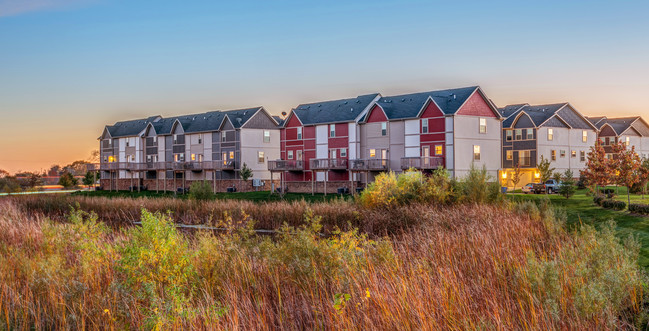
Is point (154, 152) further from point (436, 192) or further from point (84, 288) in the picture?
point (84, 288)

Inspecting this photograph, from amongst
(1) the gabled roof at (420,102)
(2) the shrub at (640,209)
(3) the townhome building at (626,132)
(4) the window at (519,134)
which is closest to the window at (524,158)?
(4) the window at (519,134)

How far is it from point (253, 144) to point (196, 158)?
9779 millimetres

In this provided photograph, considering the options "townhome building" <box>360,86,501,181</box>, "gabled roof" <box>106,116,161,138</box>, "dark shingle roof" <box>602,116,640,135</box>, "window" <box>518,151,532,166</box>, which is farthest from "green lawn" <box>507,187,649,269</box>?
"gabled roof" <box>106,116,161,138</box>

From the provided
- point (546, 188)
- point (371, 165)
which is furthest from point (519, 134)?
point (371, 165)

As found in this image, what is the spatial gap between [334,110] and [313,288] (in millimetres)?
48822

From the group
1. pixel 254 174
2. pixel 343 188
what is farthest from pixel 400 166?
pixel 254 174

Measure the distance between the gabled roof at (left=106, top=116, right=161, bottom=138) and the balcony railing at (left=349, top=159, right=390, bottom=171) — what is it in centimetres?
4093

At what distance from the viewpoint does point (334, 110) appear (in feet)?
192

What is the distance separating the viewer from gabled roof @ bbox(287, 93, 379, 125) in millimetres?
56250

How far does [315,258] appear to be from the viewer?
1119 centimetres

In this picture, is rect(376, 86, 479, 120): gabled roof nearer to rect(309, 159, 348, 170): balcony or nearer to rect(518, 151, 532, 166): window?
rect(309, 159, 348, 170): balcony

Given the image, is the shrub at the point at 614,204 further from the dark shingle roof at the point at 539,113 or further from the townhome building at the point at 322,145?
the dark shingle roof at the point at 539,113

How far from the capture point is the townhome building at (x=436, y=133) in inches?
1903

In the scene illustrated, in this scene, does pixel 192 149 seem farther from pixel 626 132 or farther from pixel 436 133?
pixel 626 132
